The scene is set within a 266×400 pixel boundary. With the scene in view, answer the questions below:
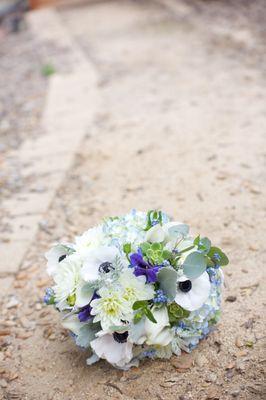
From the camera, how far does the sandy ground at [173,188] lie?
2270mm

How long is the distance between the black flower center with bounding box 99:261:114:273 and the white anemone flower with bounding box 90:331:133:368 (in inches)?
9.8

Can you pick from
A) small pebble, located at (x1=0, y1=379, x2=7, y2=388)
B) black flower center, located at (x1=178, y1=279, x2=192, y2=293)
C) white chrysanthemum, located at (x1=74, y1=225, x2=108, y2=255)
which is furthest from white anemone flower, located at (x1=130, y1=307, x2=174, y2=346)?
small pebble, located at (x1=0, y1=379, x2=7, y2=388)

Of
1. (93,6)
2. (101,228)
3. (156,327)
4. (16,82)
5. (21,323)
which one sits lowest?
(93,6)

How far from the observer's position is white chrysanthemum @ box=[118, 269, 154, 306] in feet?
6.84

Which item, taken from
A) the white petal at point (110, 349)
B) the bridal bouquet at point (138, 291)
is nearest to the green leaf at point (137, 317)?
the bridal bouquet at point (138, 291)

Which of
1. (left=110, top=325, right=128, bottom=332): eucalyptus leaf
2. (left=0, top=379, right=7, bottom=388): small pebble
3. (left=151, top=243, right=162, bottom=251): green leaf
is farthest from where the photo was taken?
(left=0, top=379, right=7, bottom=388): small pebble

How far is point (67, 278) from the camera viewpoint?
2199mm

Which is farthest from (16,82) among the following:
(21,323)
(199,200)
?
(21,323)

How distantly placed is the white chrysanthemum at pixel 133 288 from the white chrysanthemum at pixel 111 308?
0.06ft

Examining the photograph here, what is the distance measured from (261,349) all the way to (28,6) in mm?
10866

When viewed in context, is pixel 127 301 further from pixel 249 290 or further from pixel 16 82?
pixel 16 82

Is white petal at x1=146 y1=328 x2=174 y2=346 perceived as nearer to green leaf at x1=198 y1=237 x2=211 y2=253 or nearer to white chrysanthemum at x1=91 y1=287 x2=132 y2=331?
white chrysanthemum at x1=91 y1=287 x2=132 y2=331

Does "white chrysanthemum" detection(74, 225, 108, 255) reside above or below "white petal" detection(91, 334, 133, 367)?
above

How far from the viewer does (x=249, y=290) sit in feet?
8.75
